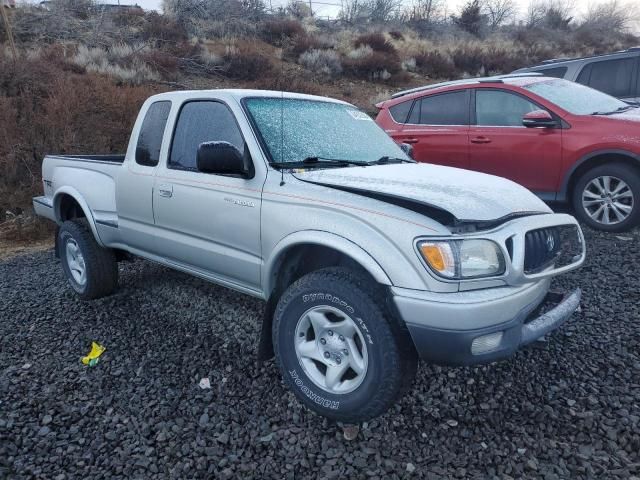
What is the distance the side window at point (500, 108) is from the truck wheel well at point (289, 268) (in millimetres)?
4206

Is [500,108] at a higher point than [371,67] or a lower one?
lower

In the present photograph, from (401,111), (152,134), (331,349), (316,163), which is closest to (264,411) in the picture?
(331,349)

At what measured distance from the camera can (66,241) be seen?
4543 millimetres

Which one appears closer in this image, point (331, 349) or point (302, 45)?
point (331, 349)

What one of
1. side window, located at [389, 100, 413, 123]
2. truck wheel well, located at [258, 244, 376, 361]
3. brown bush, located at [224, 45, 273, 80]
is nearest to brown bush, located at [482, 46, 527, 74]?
brown bush, located at [224, 45, 273, 80]

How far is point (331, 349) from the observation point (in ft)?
8.57

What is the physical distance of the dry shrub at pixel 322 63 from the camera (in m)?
18.1

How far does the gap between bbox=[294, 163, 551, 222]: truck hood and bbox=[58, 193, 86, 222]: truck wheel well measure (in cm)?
289

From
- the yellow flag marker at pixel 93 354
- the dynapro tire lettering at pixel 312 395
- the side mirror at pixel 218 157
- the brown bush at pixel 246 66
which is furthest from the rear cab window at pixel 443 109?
the brown bush at pixel 246 66

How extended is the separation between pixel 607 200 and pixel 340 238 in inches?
171

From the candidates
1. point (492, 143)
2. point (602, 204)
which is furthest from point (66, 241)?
point (602, 204)

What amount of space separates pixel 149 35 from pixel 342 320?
1810 cm

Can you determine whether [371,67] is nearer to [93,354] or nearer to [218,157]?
[218,157]

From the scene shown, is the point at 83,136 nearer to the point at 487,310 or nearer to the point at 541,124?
the point at 541,124
